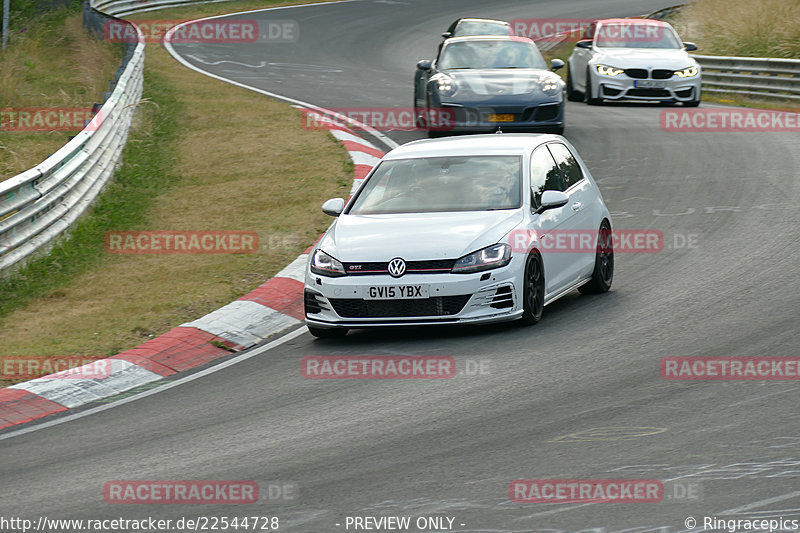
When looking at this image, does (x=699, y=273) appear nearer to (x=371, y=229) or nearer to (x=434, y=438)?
(x=371, y=229)

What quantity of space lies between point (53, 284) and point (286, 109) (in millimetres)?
10728

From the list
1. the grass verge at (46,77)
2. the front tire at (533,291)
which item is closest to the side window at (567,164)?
the front tire at (533,291)

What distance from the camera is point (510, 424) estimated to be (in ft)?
23.8

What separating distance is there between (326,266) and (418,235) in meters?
0.77

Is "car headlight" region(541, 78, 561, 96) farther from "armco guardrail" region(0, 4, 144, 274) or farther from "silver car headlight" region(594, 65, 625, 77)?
"armco guardrail" region(0, 4, 144, 274)

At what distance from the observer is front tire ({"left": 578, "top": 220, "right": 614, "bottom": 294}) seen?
11.1 meters

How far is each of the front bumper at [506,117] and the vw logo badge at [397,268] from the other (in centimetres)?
859

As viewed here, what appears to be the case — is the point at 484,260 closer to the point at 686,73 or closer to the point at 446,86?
the point at 446,86

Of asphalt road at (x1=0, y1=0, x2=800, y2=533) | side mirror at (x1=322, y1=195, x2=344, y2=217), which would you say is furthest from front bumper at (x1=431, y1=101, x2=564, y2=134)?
side mirror at (x1=322, y1=195, x2=344, y2=217)

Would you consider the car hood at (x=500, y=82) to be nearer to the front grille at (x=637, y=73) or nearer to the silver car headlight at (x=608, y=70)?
the front grille at (x=637, y=73)

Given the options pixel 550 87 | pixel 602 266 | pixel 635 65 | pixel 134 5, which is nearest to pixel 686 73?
pixel 635 65

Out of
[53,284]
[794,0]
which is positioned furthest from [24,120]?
[794,0]

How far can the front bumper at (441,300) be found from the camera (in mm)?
9555

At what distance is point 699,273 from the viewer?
11523 mm
